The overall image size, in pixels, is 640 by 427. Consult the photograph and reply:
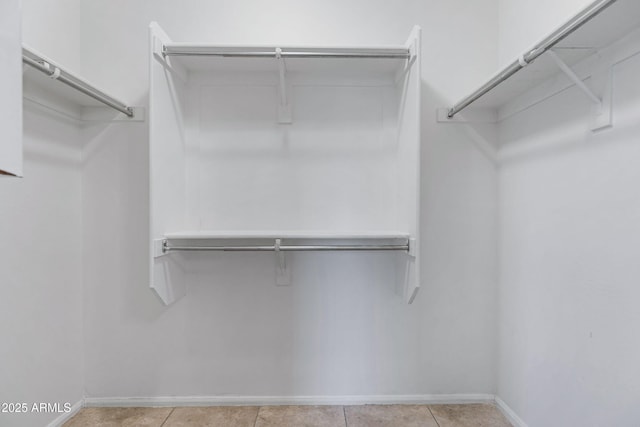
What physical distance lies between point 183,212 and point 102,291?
620 mm

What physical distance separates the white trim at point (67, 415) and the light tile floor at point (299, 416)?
20mm

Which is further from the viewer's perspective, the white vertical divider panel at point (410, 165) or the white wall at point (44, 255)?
the white vertical divider panel at point (410, 165)

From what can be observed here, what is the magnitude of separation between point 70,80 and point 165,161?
1.56 feet

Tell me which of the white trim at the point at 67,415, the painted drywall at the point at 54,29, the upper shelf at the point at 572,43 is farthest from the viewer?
the white trim at the point at 67,415

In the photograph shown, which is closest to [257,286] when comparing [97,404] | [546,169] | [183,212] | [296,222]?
[296,222]

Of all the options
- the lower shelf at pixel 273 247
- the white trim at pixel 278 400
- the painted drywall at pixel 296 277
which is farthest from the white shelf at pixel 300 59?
the white trim at pixel 278 400

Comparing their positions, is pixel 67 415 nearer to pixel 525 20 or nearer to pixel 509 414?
pixel 509 414

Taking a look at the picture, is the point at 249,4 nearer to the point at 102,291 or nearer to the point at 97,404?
the point at 102,291

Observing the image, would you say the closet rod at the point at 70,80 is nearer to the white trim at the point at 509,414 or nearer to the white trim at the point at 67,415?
the white trim at the point at 67,415

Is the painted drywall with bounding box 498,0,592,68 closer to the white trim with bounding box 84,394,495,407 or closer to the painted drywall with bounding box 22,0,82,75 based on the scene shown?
the white trim with bounding box 84,394,495,407

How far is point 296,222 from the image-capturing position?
1.91 m

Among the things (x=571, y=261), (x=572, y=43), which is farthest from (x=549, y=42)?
(x=571, y=261)

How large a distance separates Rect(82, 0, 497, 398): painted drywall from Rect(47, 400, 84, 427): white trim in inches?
2.7

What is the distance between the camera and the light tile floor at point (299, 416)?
1.74 meters
